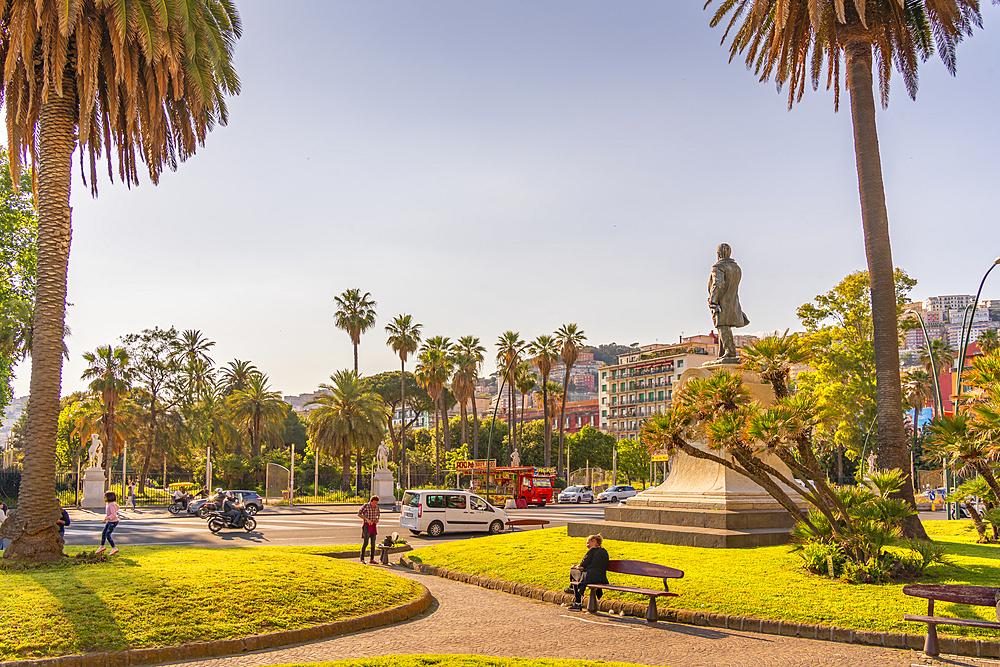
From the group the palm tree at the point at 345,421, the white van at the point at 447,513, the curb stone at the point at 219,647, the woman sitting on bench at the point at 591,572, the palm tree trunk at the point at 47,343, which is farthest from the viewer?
the palm tree at the point at 345,421

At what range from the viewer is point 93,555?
1221cm

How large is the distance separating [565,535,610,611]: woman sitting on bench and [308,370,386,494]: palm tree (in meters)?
40.3

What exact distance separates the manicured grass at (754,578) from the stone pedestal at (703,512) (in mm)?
427

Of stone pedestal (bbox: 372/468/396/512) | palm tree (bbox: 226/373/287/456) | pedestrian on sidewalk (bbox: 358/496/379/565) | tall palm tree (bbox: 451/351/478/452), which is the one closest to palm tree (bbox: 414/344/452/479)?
tall palm tree (bbox: 451/351/478/452)

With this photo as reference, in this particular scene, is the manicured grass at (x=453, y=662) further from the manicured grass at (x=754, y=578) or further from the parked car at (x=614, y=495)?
the parked car at (x=614, y=495)

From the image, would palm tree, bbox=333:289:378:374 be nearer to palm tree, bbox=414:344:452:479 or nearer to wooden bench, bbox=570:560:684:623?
palm tree, bbox=414:344:452:479

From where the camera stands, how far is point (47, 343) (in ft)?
41.9

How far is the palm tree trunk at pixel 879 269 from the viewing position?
1481cm

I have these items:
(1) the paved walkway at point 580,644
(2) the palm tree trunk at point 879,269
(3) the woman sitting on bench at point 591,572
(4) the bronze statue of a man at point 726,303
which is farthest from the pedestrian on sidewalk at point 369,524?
(2) the palm tree trunk at point 879,269

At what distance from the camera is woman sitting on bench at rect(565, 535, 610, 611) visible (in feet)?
36.3

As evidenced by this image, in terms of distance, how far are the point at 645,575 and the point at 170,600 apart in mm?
A: 6130

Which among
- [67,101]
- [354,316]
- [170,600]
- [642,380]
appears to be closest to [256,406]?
[354,316]

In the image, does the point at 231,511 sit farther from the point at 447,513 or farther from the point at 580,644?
the point at 580,644

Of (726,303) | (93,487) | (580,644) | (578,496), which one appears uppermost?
(726,303)
